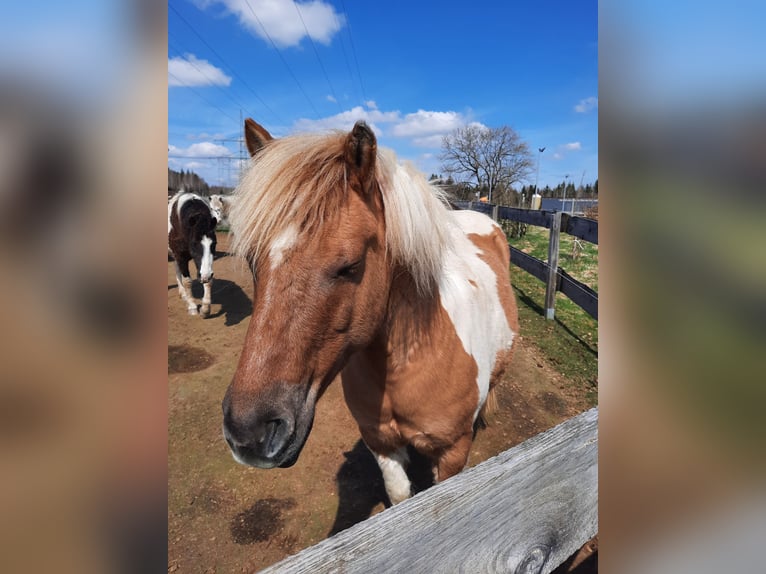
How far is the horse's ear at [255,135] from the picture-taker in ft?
5.98

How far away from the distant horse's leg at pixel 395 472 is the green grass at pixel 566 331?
2.35 m

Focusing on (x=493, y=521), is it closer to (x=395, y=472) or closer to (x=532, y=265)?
(x=395, y=472)

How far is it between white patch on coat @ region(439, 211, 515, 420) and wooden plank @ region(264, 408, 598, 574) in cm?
113

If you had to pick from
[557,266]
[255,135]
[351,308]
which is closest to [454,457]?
[351,308]

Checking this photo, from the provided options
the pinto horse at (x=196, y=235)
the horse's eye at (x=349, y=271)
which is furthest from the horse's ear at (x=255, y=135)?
the pinto horse at (x=196, y=235)

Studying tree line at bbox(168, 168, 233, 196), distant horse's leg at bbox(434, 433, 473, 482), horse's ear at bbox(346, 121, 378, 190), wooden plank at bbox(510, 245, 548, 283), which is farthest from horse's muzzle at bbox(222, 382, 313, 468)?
tree line at bbox(168, 168, 233, 196)

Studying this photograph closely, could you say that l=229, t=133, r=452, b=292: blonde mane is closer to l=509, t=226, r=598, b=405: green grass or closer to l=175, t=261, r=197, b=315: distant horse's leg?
l=509, t=226, r=598, b=405: green grass

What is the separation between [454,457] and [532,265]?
518 cm

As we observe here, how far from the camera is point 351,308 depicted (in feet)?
4.97

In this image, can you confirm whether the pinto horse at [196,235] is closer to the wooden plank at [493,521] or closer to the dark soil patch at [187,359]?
the dark soil patch at [187,359]
